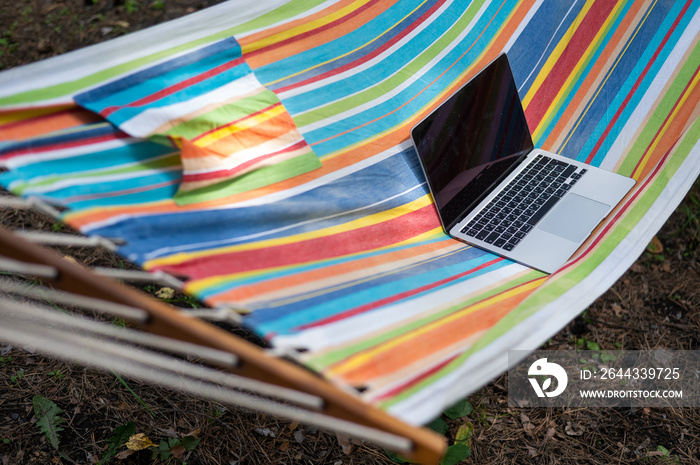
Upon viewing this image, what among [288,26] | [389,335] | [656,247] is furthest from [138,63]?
[656,247]

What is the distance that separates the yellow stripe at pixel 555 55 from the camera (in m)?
1.83

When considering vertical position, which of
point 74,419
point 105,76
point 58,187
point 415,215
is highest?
point 105,76

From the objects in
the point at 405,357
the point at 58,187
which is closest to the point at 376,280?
the point at 405,357

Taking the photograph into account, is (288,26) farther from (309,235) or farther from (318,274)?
(318,274)

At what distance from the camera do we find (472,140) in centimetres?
160

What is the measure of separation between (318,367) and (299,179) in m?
0.63

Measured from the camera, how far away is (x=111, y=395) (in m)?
1.57

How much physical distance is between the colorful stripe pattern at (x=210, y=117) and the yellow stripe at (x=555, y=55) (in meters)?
0.82

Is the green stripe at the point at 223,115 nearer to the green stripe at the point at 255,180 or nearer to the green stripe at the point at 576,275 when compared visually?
the green stripe at the point at 255,180

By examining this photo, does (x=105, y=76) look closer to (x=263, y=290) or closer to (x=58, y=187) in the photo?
(x=58, y=187)

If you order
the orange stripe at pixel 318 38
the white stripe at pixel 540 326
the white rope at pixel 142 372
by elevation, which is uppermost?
the orange stripe at pixel 318 38

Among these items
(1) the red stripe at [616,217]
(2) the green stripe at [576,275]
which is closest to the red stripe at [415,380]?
(2) the green stripe at [576,275]

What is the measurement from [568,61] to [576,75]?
0.18 ft

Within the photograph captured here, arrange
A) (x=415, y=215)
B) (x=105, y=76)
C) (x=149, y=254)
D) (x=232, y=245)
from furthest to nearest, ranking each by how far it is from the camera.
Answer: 1. (x=415, y=215)
2. (x=105, y=76)
3. (x=232, y=245)
4. (x=149, y=254)
